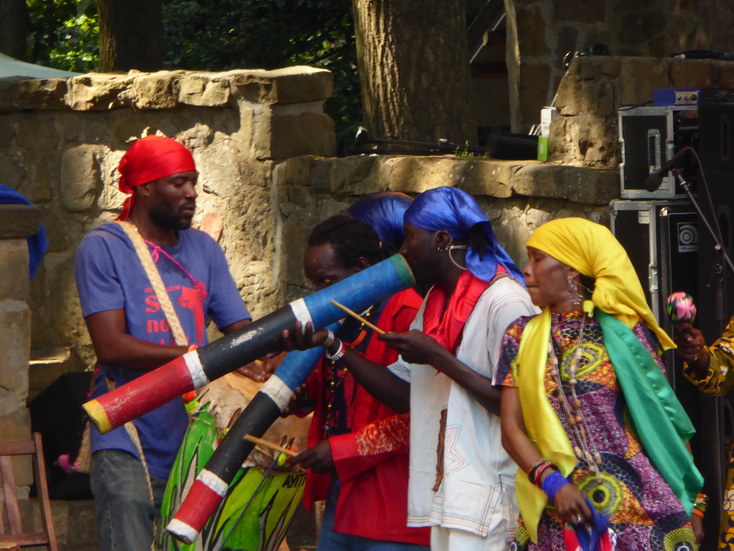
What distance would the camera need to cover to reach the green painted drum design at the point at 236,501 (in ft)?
11.7

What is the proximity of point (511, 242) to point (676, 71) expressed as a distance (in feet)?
3.03

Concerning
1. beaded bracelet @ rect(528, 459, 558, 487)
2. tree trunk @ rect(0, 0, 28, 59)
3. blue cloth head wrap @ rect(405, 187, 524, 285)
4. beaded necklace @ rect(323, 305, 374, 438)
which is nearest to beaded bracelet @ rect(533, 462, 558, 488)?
beaded bracelet @ rect(528, 459, 558, 487)

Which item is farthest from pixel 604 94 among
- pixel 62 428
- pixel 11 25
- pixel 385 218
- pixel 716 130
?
pixel 11 25

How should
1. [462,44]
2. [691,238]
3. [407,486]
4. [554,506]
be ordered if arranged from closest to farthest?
[554,506], [407,486], [691,238], [462,44]

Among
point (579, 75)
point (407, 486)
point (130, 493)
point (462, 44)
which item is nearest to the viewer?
point (407, 486)

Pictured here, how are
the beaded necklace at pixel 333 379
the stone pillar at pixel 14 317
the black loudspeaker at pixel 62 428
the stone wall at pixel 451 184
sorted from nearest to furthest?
the beaded necklace at pixel 333 379 → the stone pillar at pixel 14 317 → the stone wall at pixel 451 184 → the black loudspeaker at pixel 62 428

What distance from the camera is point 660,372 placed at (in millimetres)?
3154

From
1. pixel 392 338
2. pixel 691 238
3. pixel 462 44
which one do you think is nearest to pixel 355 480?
pixel 392 338

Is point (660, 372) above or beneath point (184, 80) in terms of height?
beneath

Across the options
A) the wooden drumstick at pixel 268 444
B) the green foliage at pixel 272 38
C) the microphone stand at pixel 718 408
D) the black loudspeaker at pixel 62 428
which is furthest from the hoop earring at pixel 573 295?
the green foliage at pixel 272 38

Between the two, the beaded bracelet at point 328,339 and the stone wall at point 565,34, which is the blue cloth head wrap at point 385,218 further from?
the stone wall at point 565,34

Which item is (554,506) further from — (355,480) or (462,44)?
(462,44)

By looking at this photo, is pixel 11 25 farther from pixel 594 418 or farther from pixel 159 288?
pixel 594 418

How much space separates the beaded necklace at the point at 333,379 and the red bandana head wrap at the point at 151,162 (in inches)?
33.6
